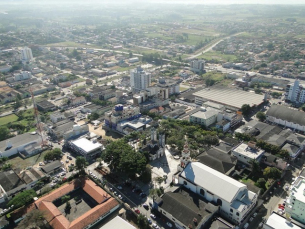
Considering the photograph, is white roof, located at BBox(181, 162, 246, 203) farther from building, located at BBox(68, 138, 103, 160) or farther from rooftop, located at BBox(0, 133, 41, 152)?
rooftop, located at BBox(0, 133, 41, 152)

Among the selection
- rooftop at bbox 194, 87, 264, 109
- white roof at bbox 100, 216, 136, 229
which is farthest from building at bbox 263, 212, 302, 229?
rooftop at bbox 194, 87, 264, 109

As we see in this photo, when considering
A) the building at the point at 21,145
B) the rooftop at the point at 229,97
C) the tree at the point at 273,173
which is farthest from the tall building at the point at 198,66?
the building at the point at 21,145

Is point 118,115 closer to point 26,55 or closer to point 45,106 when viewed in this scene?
point 45,106

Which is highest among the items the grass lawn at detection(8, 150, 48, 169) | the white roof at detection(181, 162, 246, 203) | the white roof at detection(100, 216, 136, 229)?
the white roof at detection(181, 162, 246, 203)

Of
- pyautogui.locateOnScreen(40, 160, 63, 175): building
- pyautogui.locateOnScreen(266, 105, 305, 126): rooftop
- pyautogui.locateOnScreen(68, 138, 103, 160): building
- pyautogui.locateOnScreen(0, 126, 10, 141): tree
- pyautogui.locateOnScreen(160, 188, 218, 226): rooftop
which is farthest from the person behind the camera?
pyautogui.locateOnScreen(266, 105, 305, 126): rooftop

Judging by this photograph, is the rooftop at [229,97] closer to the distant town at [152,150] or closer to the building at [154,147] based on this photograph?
the distant town at [152,150]

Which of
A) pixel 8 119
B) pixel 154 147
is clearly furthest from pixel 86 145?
pixel 8 119
